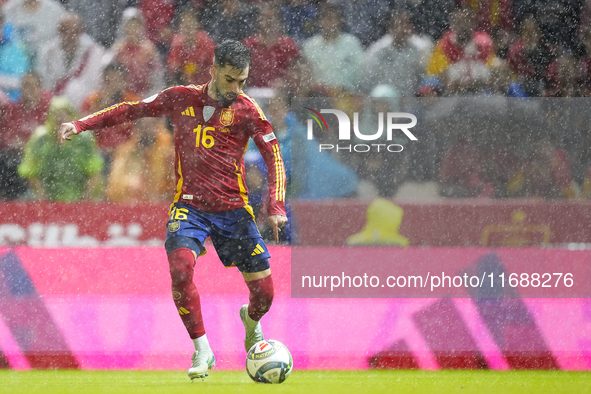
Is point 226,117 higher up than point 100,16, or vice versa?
point 100,16

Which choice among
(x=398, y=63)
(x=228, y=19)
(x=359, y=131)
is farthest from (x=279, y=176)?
(x=228, y=19)

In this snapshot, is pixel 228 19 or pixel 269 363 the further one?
pixel 228 19

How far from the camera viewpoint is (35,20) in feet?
26.0

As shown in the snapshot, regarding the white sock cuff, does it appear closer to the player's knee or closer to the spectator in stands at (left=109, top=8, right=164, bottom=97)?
the player's knee

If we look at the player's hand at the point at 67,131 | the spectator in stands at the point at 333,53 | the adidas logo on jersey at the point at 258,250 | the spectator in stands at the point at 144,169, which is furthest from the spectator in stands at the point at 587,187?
the player's hand at the point at 67,131

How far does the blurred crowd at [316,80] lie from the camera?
272 inches

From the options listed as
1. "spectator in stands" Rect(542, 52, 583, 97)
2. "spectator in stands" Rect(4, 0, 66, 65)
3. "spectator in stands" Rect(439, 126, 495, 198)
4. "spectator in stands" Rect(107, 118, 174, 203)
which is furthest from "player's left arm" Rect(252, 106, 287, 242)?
"spectator in stands" Rect(4, 0, 66, 65)

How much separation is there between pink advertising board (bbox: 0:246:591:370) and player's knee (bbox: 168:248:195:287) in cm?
132

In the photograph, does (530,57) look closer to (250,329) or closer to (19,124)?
(250,329)

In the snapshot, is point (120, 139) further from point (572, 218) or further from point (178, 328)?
point (572, 218)

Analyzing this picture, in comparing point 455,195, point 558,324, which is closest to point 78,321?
point 455,195

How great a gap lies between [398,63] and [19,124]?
10.4ft

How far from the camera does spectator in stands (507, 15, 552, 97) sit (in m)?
7.61

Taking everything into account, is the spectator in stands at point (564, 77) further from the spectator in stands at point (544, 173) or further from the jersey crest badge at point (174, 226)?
the jersey crest badge at point (174, 226)
